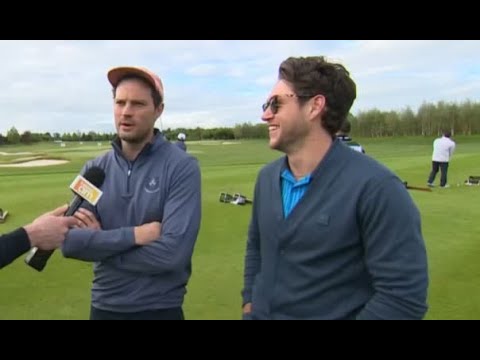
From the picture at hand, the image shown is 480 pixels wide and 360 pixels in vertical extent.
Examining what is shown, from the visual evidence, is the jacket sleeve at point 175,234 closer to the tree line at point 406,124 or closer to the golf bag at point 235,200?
the golf bag at point 235,200

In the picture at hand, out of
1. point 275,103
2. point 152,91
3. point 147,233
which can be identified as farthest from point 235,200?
point 275,103

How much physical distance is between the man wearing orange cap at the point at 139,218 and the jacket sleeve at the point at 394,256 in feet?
4.00

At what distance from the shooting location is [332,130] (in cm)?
260

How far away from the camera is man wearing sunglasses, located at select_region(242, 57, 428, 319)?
2.23 meters

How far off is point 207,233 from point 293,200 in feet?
23.6

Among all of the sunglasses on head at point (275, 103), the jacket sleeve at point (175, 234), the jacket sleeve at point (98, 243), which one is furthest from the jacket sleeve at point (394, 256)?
the jacket sleeve at point (98, 243)

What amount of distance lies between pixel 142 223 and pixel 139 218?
4 cm

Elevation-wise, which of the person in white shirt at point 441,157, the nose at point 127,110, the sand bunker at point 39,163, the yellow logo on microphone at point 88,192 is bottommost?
the sand bunker at point 39,163

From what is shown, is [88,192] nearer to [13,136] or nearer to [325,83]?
[325,83]

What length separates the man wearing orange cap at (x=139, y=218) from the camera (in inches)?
116

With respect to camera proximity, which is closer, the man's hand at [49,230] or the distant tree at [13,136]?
the man's hand at [49,230]
